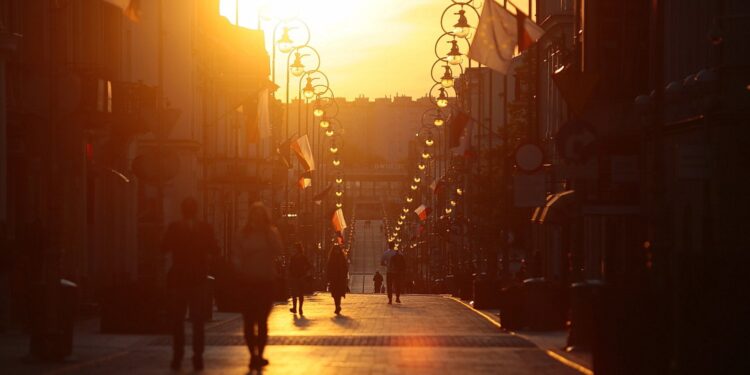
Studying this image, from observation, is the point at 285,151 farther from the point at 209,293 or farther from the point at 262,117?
the point at 209,293

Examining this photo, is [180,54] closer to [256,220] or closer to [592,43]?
[592,43]

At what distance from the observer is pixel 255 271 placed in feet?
66.6

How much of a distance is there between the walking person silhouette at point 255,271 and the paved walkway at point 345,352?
1.65ft

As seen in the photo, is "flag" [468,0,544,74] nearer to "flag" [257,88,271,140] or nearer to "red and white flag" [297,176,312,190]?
"flag" [257,88,271,140]

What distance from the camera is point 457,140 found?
59312 mm

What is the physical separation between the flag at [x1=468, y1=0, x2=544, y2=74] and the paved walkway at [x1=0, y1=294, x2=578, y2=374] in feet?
23.9

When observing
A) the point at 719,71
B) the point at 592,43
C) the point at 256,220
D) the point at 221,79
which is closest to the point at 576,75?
the point at 256,220

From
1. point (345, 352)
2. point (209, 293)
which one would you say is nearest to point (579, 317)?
point (345, 352)

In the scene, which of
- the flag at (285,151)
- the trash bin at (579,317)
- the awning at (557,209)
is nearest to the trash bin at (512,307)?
the awning at (557,209)

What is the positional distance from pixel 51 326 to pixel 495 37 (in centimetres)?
1973

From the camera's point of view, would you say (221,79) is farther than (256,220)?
Yes

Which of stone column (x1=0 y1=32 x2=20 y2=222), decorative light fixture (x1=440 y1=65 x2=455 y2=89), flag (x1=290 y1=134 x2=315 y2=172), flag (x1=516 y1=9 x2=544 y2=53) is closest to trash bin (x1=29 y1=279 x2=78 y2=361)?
stone column (x1=0 y1=32 x2=20 y2=222)

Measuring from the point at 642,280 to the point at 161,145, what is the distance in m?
14.4

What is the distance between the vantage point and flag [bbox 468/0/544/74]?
3866cm
